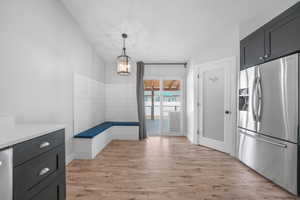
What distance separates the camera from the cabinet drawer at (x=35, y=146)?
35.7 inches

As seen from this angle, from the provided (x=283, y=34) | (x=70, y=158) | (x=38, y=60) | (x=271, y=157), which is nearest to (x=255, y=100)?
(x=271, y=157)

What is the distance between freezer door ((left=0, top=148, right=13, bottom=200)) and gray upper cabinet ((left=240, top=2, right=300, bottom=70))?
3051 millimetres

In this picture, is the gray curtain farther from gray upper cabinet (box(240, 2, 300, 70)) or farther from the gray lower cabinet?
the gray lower cabinet

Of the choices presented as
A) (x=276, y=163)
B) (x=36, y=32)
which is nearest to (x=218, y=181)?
(x=276, y=163)

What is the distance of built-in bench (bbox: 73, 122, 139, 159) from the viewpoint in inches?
111

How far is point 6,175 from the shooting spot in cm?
82

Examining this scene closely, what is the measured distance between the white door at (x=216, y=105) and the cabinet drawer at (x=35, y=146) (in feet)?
10.4

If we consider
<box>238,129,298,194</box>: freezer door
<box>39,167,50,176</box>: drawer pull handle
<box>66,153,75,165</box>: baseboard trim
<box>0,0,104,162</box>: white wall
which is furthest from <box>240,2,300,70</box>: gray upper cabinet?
<box>66,153,75,165</box>: baseboard trim

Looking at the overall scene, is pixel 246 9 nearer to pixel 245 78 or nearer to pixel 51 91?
pixel 245 78

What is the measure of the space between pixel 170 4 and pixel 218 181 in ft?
9.58

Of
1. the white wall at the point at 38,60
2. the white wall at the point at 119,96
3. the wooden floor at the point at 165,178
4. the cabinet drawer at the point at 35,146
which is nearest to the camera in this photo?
the cabinet drawer at the point at 35,146

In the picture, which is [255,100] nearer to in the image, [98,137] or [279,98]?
[279,98]

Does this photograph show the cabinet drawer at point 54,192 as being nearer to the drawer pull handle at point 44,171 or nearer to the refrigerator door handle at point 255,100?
the drawer pull handle at point 44,171

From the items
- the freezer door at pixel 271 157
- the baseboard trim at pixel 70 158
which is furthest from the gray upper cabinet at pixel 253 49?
the baseboard trim at pixel 70 158
